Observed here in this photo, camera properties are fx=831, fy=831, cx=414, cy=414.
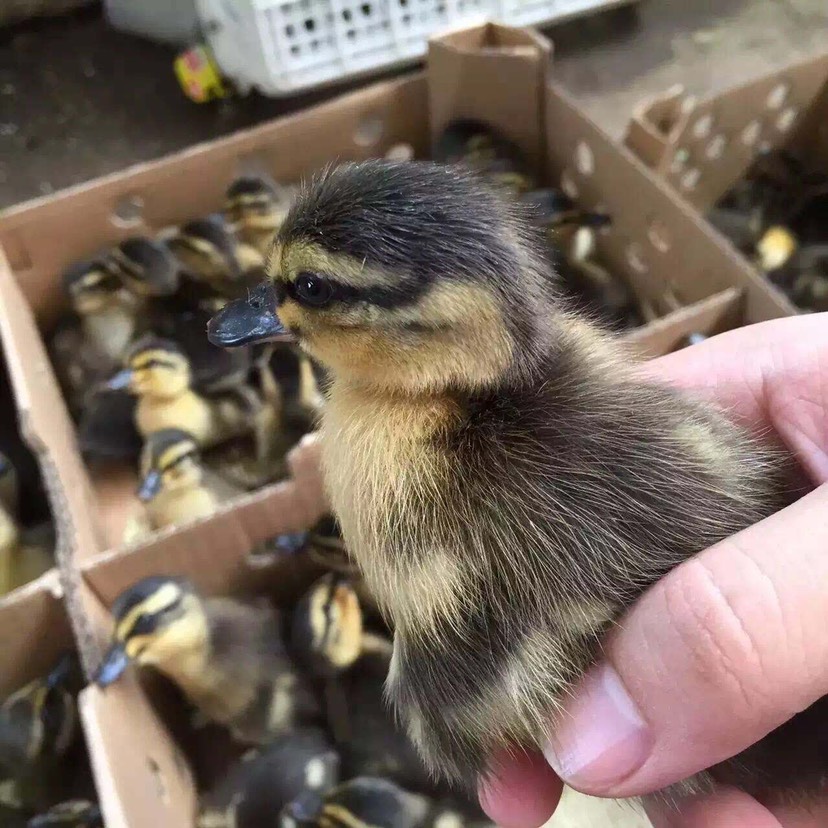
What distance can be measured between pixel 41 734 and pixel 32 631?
180 millimetres

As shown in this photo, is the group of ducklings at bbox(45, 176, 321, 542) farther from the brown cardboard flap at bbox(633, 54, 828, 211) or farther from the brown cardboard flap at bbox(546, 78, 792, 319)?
the brown cardboard flap at bbox(633, 54, 828, 211)

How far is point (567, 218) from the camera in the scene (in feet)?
5.03

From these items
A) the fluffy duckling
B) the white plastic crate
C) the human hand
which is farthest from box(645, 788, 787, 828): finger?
the white plastic crate

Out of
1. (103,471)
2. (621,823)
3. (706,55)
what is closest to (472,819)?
(621,823)

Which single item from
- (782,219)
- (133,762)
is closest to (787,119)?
(782,219)

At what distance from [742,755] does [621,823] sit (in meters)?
0.58

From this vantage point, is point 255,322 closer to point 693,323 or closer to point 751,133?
point 693,323

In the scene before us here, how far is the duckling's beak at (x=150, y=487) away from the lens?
1.37 meters

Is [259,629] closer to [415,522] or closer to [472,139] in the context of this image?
[415,522]

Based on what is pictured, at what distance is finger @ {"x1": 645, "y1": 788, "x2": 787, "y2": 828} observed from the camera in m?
0.67

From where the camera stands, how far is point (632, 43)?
2207mm

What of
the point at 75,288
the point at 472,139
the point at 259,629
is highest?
the point at 472,139

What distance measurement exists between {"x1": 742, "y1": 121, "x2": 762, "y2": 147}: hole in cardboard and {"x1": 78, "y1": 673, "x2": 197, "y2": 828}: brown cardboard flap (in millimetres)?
1481

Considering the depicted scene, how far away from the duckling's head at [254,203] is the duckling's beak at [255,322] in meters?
0.92
